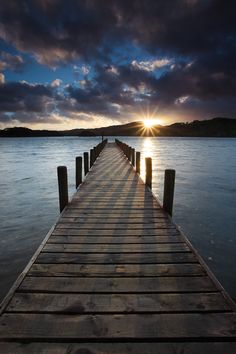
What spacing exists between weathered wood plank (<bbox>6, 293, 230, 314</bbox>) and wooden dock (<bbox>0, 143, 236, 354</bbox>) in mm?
12

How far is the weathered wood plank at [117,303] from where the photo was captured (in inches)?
117

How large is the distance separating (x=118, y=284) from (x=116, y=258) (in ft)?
2.53

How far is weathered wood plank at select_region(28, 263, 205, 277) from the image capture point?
3793mm

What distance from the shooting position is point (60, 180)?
7.91m

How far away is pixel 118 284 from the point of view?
11.6 feet

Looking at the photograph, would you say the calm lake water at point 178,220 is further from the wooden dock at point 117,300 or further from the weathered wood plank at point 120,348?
the weathered wood plank at point 120,348

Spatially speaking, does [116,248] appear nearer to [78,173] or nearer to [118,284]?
[118,284]

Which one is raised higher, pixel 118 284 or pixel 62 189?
pixel 62 189

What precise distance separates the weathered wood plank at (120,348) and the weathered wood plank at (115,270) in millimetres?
1256

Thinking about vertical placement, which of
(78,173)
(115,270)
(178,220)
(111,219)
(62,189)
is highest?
(62,189)

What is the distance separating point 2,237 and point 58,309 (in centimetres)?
667

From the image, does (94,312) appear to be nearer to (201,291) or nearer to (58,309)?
(58,309)

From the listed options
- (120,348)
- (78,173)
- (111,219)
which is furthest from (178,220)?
(120,348)

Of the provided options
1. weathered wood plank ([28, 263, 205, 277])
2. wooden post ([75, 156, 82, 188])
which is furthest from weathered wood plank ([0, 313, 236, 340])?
A: wooden post ([75, 156, 82, 188])
